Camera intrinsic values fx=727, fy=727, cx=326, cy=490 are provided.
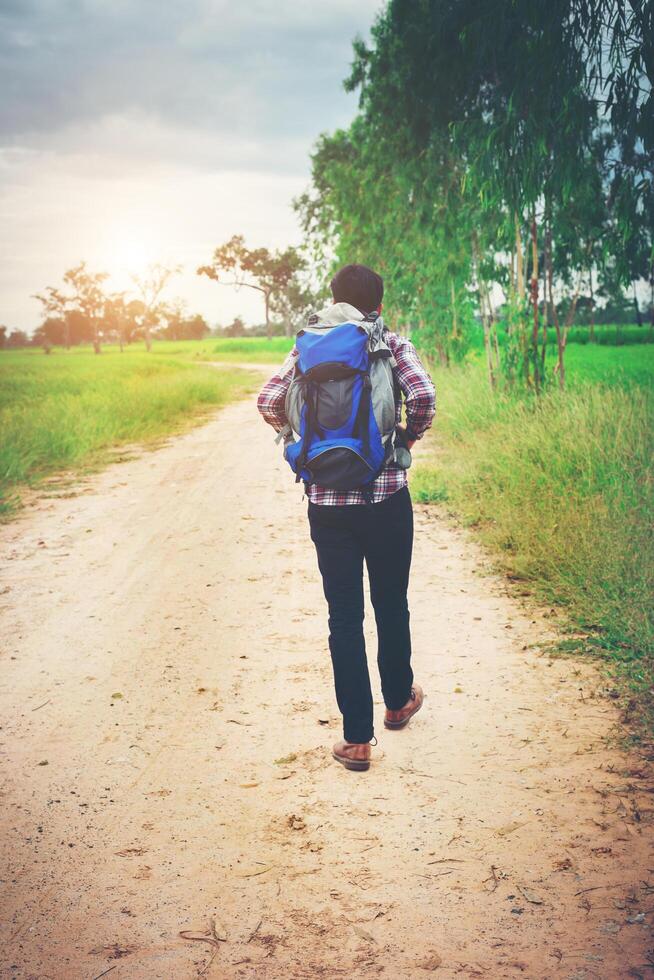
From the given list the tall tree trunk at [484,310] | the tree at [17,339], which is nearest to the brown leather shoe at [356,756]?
the tall tree trunk at [484,310]

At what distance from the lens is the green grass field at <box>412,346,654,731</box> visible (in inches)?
159

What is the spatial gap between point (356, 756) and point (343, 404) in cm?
146

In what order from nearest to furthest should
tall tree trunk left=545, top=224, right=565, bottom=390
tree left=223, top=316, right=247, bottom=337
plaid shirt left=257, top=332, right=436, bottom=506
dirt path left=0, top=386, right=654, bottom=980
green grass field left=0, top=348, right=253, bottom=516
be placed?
dirt path left=0, top=386, right=654, bottom=980 < plaid shirt left=257, top=332, right=436, bottom=506 < tall tree trunk left=545, top=224, right=565, bottom=390 < green grass field left=0, top=348, right=253, bottom=516 < tree left=223, top=316, right=247, bottom=337

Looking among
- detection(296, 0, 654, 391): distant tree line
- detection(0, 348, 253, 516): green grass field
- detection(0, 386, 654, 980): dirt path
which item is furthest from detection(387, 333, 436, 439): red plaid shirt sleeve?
detection(0, 348, 253, 516): green grass field

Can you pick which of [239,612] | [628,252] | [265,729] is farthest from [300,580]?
[628,252]

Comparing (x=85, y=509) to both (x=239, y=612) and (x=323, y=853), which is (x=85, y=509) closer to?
(x=239, y=612)

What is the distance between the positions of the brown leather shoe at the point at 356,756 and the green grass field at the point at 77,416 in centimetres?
546

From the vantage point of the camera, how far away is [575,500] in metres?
5.41

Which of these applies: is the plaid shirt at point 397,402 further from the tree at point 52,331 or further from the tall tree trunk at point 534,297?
the tree at point 52,331

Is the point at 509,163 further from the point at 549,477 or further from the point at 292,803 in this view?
the point at 292,803

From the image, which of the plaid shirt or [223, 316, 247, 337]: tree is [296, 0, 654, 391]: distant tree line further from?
[223, 316, 247, 337]: tree

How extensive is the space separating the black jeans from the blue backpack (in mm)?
165

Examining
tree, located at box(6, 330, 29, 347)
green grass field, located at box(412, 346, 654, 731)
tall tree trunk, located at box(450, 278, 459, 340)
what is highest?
tree, located at box(6, 330, 29, 347)

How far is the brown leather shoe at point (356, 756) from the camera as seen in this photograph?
119 inches
